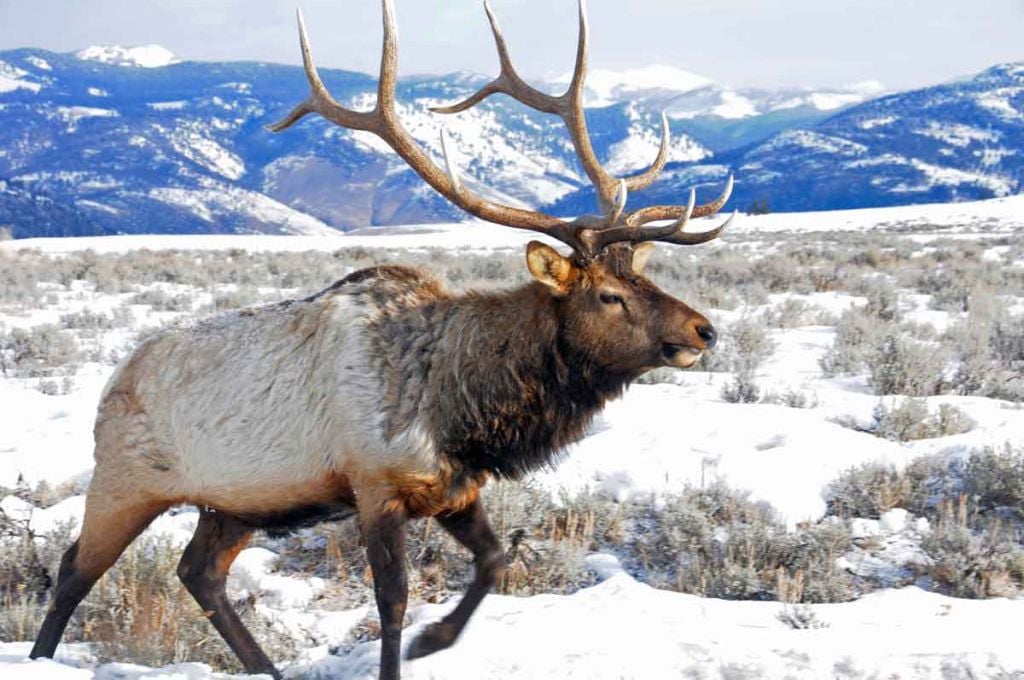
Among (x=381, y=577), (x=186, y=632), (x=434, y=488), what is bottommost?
(x=186, y=632)

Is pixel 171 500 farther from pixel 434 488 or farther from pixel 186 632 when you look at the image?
pixel 434 488

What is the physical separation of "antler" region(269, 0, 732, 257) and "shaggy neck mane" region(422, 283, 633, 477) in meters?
0.37

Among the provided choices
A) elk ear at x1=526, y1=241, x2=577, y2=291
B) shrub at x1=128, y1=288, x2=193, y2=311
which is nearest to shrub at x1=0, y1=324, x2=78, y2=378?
shrub at x1=128, y1=288, x2=193, y2=311

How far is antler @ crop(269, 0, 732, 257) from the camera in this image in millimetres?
3883

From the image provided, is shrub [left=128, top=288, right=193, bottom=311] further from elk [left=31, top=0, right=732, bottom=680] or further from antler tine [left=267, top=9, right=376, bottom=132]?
elk [left=31, top=0, right=732, bottom=680]

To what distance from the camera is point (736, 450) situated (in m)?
5.96

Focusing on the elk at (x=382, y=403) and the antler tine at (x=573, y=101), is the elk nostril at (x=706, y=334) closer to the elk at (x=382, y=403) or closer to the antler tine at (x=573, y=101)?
the elk at (x=382, y=403)

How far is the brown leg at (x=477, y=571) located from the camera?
12.1 ft

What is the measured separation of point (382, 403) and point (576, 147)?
6.66ft

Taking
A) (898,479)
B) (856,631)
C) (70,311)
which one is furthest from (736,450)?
(70,311)

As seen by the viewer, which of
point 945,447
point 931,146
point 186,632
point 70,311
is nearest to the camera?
point 186,632

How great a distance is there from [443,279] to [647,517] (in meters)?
1.91

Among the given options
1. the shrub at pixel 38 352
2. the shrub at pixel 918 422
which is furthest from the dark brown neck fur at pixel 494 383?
the shrub at pixel 38 352

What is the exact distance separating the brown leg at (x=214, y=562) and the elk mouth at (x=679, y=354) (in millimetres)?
1979
